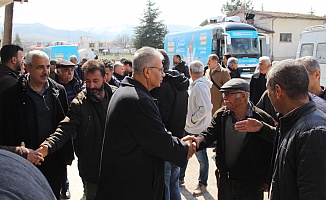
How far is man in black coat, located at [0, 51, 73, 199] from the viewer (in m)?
3.08

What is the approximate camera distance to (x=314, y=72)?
3.29 m

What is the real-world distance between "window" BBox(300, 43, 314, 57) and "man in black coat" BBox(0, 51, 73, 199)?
369 inches

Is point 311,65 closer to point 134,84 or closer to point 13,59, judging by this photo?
point 134,84

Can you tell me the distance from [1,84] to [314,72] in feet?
11.4

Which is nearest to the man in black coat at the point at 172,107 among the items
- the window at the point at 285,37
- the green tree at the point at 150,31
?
the window at the point at 285,37

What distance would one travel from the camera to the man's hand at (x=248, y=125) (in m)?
2.69

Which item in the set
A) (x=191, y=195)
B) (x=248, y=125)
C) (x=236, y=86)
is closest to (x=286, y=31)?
(x=191, y=195)

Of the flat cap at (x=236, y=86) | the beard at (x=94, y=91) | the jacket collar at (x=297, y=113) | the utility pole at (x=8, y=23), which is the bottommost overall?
the jacket collar at (x=297, y=113)

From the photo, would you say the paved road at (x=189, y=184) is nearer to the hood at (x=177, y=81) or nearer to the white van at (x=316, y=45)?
the hood at (x=177, y=81)

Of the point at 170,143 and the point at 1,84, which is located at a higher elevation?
the point at 1,84

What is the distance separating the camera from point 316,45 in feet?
33.3

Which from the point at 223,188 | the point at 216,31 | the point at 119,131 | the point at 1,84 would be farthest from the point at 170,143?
the point at 216,31

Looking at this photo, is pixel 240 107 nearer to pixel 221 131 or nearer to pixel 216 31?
pixel 221 131

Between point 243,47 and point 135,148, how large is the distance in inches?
651
